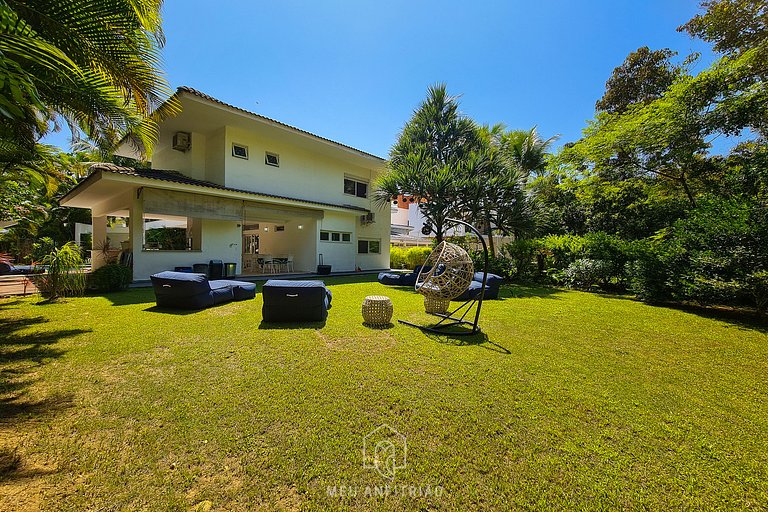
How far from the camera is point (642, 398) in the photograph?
10.5ft

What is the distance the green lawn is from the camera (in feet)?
6.21

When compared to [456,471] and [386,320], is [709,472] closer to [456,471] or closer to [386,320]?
[456,471]

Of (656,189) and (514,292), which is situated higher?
(656,189)

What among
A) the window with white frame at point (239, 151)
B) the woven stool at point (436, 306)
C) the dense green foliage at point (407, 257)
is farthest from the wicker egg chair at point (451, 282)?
the dense green foliage at point (407, 257)

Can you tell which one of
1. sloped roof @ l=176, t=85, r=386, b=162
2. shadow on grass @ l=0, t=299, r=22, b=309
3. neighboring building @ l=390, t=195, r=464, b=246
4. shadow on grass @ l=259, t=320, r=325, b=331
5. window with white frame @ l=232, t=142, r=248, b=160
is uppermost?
sloped roof @ l=176, t=85, r=386, b=162

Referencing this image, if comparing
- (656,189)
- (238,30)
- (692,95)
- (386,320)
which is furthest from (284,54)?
(656,189)

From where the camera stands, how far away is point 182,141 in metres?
12.7

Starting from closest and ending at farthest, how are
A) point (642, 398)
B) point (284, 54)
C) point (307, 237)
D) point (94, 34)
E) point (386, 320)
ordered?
point (642, 398) → point (94, 34) → point (386, 320) → point (284, 54) → point (307, 237)

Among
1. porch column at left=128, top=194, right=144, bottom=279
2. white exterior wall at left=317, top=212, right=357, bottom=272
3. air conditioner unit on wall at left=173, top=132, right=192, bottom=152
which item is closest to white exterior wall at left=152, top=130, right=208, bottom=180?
air conditioner unit on wall at left=173, top=132, right=192, bottom=152

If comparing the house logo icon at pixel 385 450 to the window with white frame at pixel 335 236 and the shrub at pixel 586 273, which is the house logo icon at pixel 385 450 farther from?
the window with white frame at pixel 335 236

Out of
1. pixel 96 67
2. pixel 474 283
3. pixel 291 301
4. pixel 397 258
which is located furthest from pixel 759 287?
pixel 397 258

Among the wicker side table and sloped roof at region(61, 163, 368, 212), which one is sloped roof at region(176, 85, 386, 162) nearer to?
sloped roof at region(61, 163, 368, 212)

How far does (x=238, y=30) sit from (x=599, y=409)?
12.6 metres

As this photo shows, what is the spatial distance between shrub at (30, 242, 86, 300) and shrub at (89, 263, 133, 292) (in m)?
0.58
